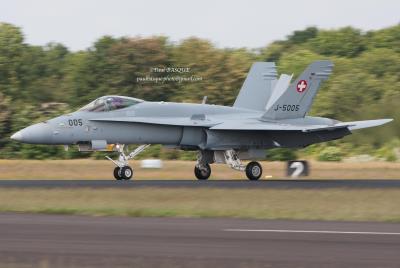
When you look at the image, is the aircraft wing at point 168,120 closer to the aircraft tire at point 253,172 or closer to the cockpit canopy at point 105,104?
the cockpit canopy at point 105,104

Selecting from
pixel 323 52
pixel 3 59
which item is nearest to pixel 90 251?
pixel 3 59

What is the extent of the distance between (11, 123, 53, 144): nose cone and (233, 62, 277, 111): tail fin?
7.46 meters

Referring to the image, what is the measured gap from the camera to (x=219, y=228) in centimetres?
1369

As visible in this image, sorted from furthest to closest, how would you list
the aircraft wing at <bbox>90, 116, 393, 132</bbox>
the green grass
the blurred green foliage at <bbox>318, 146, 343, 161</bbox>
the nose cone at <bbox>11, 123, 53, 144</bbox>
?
the blurred green foliage at <bbox>318, 146, 343, 161</bbox>
the aircraft wing at <bbox>90, 116, 393, 132</bbox>
the nose cone at <bbox>11, 123, 53, 144</bbox>
the green grass

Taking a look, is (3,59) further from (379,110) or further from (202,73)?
(379,110)

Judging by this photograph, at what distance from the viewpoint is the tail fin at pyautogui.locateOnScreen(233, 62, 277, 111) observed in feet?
101

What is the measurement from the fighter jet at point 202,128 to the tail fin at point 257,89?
151cm

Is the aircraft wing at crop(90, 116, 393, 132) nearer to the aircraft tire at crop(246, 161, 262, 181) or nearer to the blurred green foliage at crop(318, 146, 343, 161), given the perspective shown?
the aircraft tire at crop(246, 161, 262, 181)

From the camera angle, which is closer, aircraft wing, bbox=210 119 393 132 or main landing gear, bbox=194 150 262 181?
aircraft wing, bbox=210 119 393 132

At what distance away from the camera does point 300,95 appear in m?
28.1

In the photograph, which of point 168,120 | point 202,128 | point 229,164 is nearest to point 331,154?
point 229,164

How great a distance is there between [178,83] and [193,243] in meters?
45.5

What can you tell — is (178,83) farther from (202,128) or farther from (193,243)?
(193,243)

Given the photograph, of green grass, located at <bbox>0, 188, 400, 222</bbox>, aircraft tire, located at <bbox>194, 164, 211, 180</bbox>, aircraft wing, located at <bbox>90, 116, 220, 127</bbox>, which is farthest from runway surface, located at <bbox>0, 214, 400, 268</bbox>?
aircraft tire, located at <bbox>194, 164, 211, 180</bbox>
